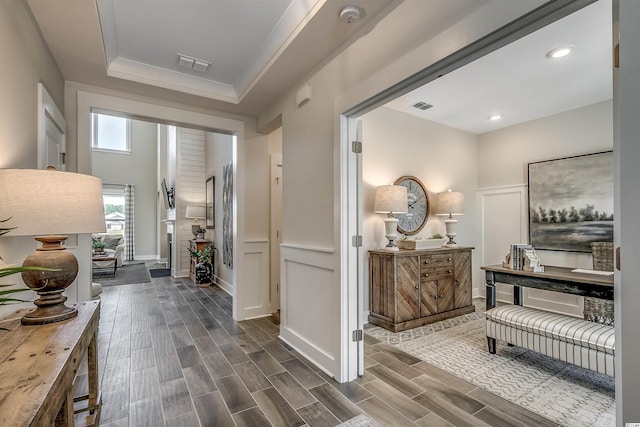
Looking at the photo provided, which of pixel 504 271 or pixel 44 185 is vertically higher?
pixel 44 185

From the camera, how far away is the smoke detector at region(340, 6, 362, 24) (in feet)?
6.08

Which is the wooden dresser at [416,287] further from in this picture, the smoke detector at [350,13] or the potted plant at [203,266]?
the potted plant at [203,266]

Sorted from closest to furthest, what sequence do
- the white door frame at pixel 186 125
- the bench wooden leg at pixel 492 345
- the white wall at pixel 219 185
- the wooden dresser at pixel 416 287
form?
the bench wooden leg at pixel 492 345 < the white door frame at pixel 186 125 < the wooden dresser at pixel 416 287 < the white wall at pixel 219 185

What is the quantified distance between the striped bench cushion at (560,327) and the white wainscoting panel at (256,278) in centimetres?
256

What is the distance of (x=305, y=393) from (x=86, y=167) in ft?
9.30

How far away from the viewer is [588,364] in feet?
6.84

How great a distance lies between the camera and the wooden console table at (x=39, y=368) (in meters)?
0.78

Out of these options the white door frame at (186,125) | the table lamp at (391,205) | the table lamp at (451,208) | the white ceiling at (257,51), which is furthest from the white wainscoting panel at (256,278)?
the table lamp at (451,208)

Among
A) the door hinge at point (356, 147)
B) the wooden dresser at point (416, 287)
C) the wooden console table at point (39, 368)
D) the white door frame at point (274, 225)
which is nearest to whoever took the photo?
the wooden console table at point (39, 368)

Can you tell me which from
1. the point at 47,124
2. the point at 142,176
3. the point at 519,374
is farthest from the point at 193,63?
the point at 142,176

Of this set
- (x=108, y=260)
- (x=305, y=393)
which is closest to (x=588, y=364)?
(x=305, y=393)

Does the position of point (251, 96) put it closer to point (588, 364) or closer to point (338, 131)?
Result: point (338, 131)

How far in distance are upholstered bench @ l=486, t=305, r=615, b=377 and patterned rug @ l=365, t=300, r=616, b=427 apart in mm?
205

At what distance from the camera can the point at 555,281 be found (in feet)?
8.11
